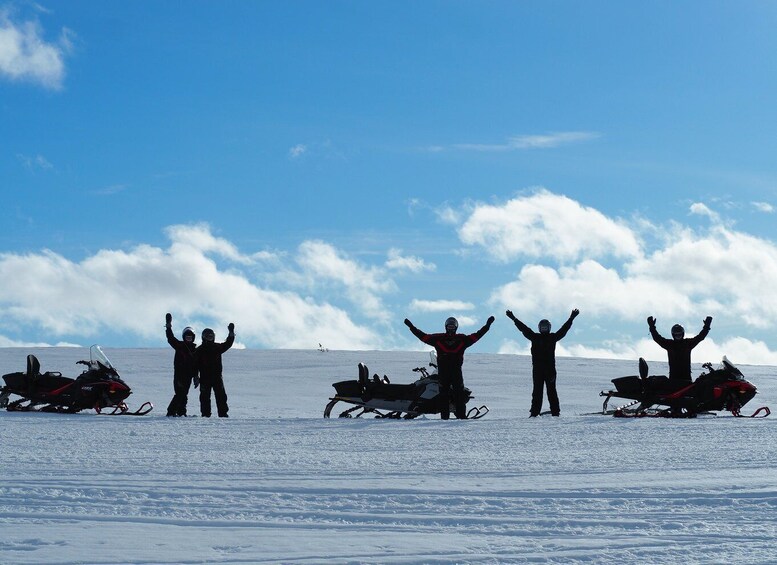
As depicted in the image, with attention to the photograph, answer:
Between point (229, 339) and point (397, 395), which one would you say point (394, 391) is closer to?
point (397, 395)

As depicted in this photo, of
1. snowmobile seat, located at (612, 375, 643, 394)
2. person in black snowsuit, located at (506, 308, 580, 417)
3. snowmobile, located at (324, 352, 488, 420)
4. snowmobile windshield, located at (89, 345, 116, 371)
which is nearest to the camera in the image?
snowmobile, located at (324, 352, 488, 420)

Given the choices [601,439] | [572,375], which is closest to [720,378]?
[601,439]

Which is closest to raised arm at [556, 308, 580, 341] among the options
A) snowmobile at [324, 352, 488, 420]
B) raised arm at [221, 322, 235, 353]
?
snowmobile at [324, 352, 488, 420]

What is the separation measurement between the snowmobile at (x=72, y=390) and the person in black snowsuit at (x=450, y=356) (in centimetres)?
440

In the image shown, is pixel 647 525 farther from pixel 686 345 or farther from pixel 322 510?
pixel 686 345

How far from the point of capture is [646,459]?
320 inches

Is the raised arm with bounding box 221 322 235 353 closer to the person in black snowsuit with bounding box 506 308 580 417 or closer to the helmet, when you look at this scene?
the person in black snowsuit with bounding box 506 308 580 417

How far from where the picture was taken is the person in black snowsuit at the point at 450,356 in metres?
13.4

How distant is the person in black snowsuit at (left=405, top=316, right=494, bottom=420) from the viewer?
44.0 ft

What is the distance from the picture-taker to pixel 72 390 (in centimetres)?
1410

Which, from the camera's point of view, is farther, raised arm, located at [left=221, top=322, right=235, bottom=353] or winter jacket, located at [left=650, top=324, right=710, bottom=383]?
winter jacket, located at [left=650, top=324, right=710, bottom=383]

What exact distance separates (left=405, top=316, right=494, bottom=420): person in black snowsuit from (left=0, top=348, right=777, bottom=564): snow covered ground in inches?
57.5

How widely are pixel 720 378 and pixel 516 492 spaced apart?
8371mm

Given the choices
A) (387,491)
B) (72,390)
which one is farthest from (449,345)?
(387,491)
